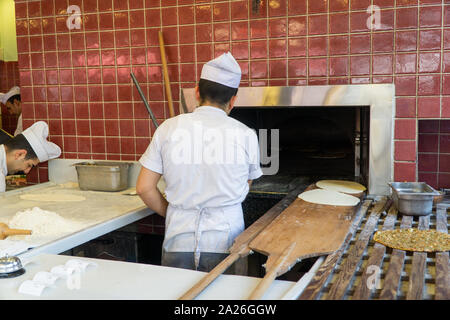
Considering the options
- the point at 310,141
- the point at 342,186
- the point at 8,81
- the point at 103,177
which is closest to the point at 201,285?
the point at 342,186

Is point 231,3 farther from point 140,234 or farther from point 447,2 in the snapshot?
point 140,234

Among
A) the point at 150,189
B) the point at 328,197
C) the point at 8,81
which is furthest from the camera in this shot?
the point at 8,81

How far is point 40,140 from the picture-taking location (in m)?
2.86

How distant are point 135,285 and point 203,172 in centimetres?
67

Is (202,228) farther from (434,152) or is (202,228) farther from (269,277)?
(434,152)

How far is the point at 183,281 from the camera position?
1.30 meters

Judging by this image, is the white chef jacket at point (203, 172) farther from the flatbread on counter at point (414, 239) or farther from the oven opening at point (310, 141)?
the oven opening at point (310, 141)

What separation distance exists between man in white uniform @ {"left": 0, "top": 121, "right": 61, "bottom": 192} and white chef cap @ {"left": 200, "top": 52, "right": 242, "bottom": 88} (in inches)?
56.2

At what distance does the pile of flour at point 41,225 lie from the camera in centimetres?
182

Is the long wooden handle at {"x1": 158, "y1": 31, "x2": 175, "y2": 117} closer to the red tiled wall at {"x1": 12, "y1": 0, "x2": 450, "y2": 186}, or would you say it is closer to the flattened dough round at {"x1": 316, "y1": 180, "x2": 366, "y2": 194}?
the red tiled wall at {"x1": 12, "y1": 0, "x2": 450, "y2": 186}

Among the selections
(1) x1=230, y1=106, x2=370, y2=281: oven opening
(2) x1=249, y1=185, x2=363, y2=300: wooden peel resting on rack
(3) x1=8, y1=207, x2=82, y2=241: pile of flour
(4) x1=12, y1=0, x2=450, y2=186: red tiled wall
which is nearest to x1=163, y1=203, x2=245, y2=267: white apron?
(2) x1=249, y1=185, x2=363, y2=300: wooden peel resting on rack

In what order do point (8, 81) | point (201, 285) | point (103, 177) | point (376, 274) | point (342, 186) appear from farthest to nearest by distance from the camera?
1. point (8, 81)
2. point (103, 177)
3. point (342, 186)
4. point (376, 274)
5. point (201, 285)

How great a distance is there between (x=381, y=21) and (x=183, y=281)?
1684 mm
